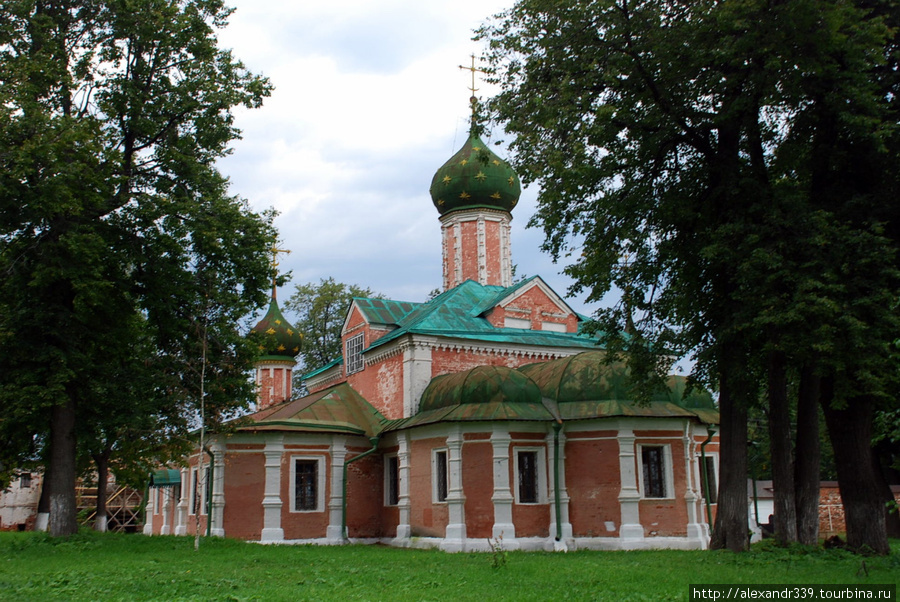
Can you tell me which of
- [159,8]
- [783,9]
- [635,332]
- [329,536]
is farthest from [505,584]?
[159,8]

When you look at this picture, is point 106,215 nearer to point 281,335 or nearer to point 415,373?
point 415,373

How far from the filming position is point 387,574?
1173cm

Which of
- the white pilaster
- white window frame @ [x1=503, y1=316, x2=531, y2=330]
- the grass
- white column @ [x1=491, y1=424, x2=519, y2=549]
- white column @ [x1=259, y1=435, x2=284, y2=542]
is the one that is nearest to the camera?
the grass

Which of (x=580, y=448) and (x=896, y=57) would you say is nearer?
(x=896, y=57)

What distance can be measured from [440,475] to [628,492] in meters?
4.50

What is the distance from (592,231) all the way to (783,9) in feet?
15.2

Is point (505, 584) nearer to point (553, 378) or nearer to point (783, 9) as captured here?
point (783, 9)

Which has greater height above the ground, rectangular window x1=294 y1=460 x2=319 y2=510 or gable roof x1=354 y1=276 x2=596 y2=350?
gable roof x1=354 y1=276 x2=596 y2=350

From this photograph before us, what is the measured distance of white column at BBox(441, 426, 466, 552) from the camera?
60.1ft

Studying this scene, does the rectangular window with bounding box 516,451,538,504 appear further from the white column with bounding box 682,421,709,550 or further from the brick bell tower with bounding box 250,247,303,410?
the brick bell tower with bounding box 250,247,303,410

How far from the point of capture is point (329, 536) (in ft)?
69.1

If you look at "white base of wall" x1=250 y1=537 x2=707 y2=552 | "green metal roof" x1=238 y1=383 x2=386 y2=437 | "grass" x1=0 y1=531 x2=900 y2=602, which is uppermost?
"green metal roof" x1=238 y1=383 x2=386 y2=437

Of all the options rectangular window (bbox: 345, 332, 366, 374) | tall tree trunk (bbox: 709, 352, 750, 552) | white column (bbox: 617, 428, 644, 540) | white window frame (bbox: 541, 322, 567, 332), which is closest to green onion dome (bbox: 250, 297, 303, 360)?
rectangular window (bbox: 345, 332, 366, 374)

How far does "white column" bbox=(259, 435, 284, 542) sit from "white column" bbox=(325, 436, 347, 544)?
1.37 meters
